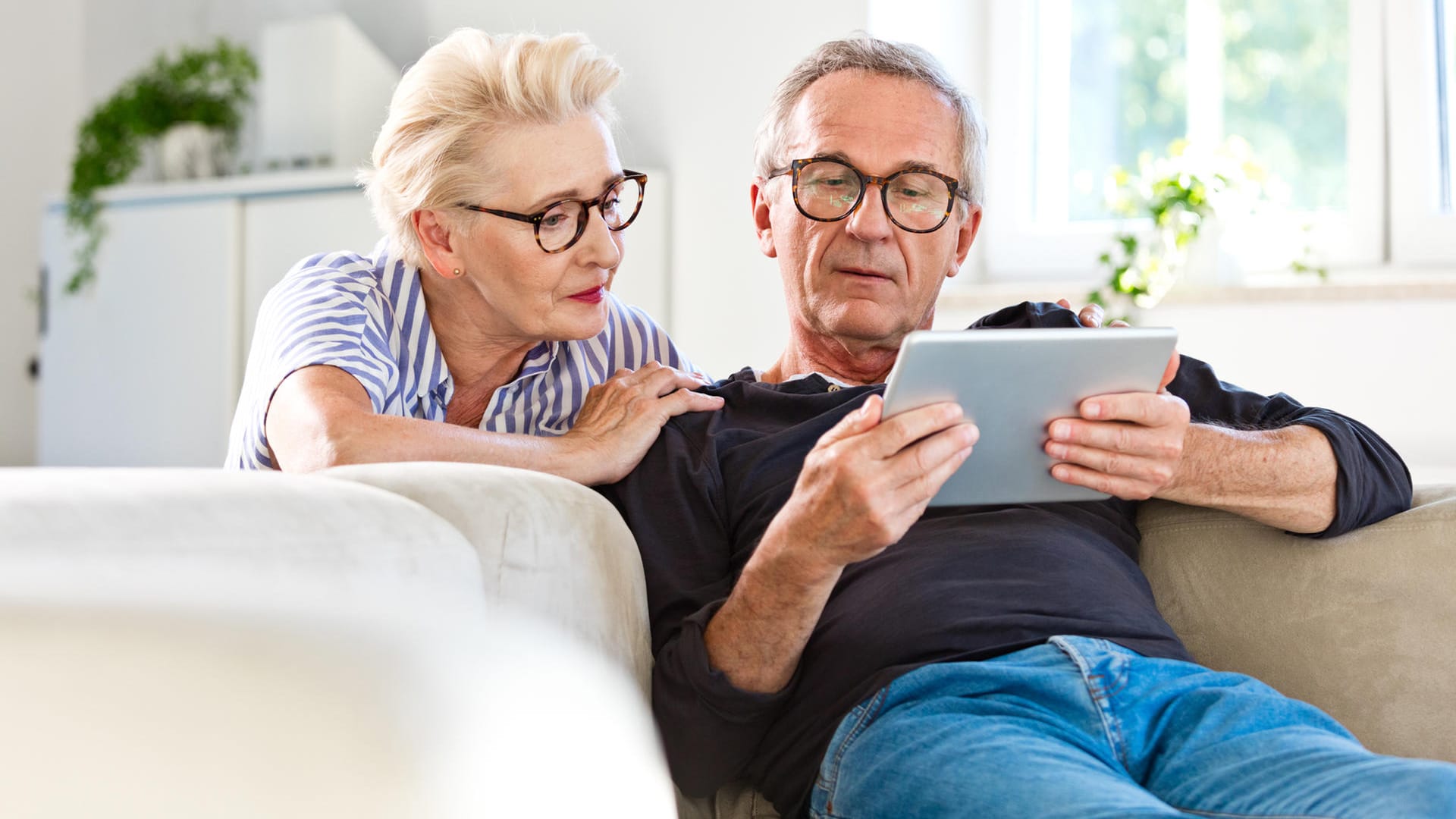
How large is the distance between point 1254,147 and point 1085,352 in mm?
2032

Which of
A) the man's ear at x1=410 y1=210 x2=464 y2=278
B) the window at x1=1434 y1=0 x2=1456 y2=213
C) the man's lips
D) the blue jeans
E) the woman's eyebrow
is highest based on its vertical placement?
the window at x1=1434 y1=0 x2=1456 y2=213

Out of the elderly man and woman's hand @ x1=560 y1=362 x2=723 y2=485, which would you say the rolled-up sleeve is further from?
woman's hand @ x1=560 y1=362 x2=723 y2=485

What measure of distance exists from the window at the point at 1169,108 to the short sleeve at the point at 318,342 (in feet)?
5.79

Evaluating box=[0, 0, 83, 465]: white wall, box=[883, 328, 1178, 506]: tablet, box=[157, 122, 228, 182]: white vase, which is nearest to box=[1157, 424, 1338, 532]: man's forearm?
box=[883, 328, 1178, 506]: tablet

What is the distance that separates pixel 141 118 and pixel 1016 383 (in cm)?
293

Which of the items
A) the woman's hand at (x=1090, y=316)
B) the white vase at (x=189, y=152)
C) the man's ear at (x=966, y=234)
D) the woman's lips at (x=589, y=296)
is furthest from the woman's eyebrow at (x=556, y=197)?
the white vase at (x=189, y=152)

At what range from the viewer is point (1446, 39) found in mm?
2555

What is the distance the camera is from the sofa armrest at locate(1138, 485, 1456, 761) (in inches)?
46.0

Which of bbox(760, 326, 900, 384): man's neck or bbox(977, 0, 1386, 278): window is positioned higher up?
bbox(977, 0, 1386, 278): window

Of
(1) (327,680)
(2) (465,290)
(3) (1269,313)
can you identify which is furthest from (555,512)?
(3) (1269,313)

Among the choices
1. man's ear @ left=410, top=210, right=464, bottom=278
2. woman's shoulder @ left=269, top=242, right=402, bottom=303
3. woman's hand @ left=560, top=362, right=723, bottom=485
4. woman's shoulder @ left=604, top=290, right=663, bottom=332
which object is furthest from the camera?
woman's shoulder @ left=604, top=290, right=663, bottom=332

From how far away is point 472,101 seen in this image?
1.51 metres

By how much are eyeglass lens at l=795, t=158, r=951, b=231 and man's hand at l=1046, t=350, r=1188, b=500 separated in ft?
1.66

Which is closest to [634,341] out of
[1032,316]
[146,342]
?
[1032,316]
